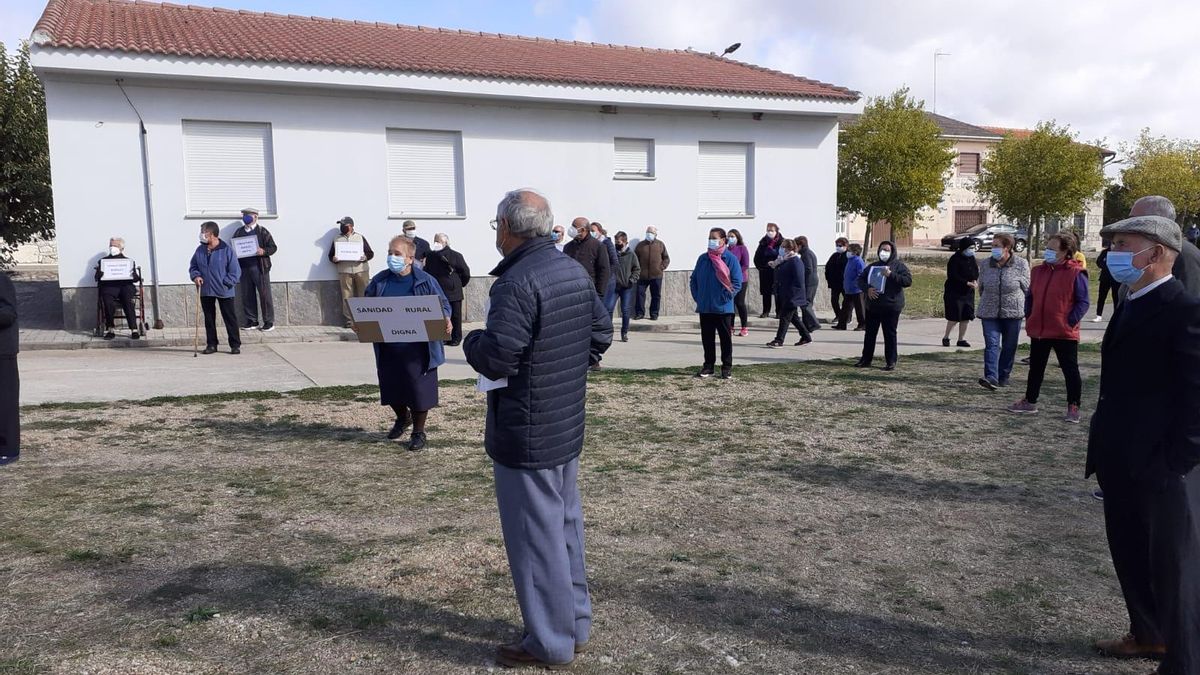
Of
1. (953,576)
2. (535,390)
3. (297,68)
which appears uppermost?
(297,68)

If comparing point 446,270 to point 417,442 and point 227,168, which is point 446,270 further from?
point 417,442

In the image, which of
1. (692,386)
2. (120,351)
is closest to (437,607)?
(692,386)

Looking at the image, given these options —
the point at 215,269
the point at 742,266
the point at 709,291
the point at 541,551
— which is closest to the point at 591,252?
the point at 709,291

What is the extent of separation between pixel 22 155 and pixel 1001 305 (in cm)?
1946

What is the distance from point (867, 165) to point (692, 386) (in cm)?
2798

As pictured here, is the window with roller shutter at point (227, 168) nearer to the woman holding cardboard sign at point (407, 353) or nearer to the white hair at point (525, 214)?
the woman holding cardboard sign at point (407, 353)

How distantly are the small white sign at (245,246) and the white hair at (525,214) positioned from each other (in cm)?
1232

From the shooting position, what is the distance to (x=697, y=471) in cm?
712

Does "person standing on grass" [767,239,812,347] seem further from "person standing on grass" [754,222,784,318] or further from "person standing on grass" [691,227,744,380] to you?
"person standing on grass" [754,222,784,318]

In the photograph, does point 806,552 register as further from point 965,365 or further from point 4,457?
point 965,365

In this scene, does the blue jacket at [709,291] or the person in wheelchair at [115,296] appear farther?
the person in wheelchair at [115,296]

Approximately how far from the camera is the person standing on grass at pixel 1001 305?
10242mm

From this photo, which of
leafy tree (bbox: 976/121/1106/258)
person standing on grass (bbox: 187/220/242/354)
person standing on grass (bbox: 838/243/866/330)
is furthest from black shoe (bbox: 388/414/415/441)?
leafy tree (bbox: 976/121/1106/258)

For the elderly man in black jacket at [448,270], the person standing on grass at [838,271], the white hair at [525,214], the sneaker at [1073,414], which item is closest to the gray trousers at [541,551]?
Answer: the white hair at [525,214]
